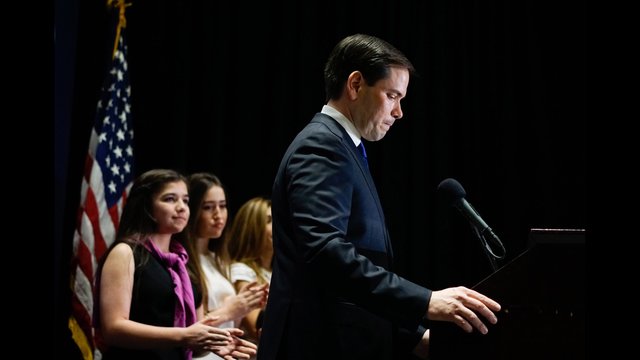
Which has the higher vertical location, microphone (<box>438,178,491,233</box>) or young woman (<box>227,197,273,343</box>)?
microphone (<box>438,178,491,233</box>)

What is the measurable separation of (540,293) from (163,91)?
3.91 meters

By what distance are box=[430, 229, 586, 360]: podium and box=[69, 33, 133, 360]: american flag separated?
3.10 metres

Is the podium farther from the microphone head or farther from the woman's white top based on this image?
the woman's white top

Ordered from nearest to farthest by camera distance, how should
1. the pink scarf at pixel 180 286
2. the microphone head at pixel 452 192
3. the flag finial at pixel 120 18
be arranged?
the microphone head at pixel 452 192
the pink scarf at pixel 180 286
the flag finial at pixel 120 18

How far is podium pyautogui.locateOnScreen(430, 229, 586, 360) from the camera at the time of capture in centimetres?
172

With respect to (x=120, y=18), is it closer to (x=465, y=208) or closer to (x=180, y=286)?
(x=180, y=286)

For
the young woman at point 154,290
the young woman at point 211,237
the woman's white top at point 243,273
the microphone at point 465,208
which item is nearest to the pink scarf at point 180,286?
the young woman at point 154,290

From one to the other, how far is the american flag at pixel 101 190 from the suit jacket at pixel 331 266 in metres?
2.61

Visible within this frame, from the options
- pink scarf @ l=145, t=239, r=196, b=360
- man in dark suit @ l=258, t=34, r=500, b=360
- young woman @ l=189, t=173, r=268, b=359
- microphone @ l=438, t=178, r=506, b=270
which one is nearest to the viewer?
man in dark suit @ l=258, t=34, r=500, b=360

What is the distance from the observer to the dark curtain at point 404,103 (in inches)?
191

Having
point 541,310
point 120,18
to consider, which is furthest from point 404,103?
point 541,310

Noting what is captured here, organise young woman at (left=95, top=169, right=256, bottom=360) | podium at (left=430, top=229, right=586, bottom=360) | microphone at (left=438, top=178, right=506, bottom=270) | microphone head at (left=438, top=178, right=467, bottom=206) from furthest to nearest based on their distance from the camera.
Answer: young woman at (left=95, top=169, right=256, bottom=360) < microphone head at (left=438, top=178, right=467, bottom=206) < microphone at (left=438, top=178, right=506, bottom=270) < podium at (left=430, top=229, right=586, bottom=360)

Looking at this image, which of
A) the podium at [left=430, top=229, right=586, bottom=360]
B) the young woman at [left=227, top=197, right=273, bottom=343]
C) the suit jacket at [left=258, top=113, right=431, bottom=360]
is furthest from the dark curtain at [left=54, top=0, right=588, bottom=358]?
the podium at [left=430, top=229, right=586, bottom=360]

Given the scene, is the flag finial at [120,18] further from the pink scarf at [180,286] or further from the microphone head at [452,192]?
the microphone head at [452,192]
